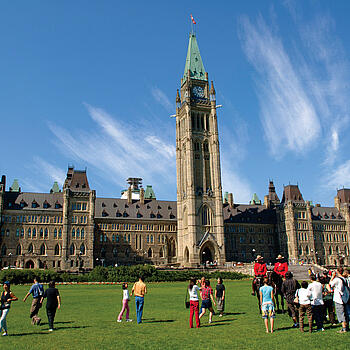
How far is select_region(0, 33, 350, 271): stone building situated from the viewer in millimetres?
87562

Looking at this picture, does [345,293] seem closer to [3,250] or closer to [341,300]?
[341,300]

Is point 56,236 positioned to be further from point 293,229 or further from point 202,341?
point 202,341

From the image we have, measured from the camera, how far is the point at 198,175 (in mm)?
97188

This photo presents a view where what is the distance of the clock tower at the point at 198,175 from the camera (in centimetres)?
9212

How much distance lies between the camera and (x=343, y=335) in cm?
1451

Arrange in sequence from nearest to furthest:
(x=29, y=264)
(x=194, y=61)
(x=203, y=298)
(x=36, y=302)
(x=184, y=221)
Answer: (x=36, y=302), (x=203, y=298), (x=29, y=264), (x=184, y=221), (x=194, y=61)

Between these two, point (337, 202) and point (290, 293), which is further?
point (337, 202)

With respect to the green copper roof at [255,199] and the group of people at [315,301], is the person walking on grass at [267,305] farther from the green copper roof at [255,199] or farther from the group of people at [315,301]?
the green copper roof at [255,199]

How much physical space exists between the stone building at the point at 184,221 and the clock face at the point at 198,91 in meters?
0.13

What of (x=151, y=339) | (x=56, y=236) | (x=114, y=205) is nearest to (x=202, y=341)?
(x=151, y=339)

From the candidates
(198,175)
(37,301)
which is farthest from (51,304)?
(198,175)

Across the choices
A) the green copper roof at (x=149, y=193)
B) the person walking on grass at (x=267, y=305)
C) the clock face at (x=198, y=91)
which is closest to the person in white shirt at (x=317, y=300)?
the person walking on grass at (x=267, y=305)

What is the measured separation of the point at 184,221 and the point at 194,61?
42.0 metres

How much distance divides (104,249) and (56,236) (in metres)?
12.1
